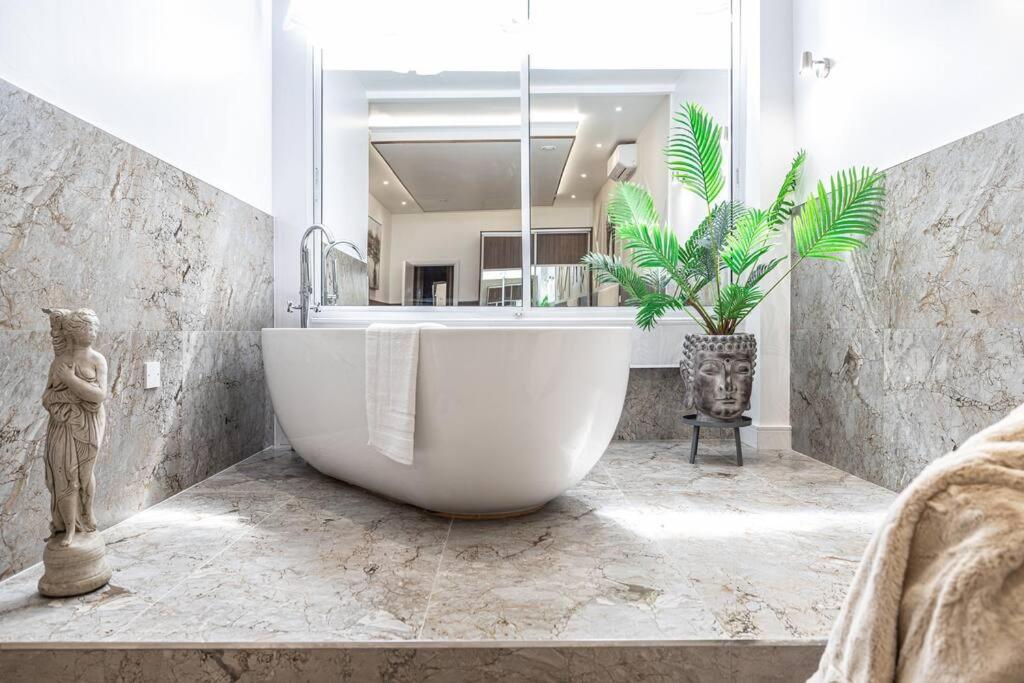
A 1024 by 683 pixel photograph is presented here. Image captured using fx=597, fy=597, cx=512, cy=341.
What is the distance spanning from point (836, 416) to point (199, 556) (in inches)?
92.2

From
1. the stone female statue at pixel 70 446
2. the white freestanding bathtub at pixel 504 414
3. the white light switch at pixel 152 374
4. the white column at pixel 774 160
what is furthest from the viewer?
the white column at pixel 774 160

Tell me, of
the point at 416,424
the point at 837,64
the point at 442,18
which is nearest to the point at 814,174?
the point at 837,64

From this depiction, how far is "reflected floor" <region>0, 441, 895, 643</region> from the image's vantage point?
1.11 metres

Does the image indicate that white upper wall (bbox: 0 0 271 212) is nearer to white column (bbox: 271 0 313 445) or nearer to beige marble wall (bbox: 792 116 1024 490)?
white column (bbox: 271 0 313 445)

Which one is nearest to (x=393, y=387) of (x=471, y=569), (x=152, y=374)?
(x=471, y=569)

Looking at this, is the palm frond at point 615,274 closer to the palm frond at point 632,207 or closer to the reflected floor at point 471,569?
the palm frond at point 632,207

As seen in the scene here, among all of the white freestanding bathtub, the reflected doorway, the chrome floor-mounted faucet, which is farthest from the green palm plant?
the chrome floor-mounted faucet

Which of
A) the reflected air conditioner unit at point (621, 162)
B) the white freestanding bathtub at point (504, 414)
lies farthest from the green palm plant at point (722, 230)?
the white freestanding bathtub at point (504, 414)

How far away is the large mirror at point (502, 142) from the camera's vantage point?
303cm

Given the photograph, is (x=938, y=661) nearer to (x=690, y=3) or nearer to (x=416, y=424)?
(x=416, y=424)

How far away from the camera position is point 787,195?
2777 mm

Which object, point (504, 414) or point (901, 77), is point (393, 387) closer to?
point (504, 414)

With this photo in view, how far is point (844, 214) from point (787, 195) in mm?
589

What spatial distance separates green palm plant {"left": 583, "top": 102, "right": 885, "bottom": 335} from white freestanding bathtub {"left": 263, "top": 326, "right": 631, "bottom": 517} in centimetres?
92
